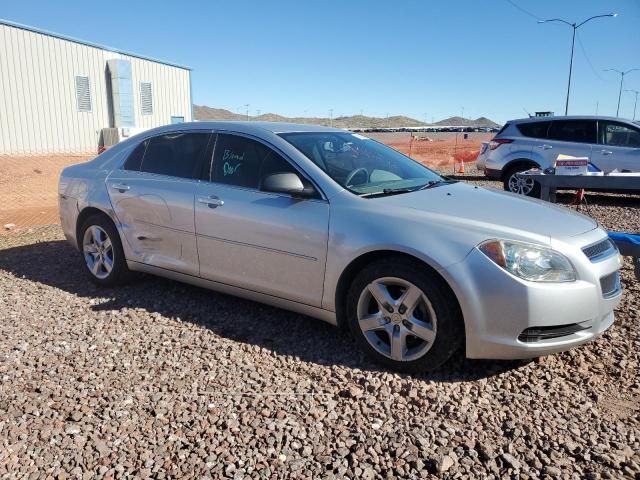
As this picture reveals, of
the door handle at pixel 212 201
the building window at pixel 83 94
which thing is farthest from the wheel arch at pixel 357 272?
the building window at pixel 83 94

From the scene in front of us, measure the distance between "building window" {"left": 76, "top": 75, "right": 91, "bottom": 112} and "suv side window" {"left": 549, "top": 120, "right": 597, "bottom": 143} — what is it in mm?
18390

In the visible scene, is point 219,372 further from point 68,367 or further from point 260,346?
point 68,367

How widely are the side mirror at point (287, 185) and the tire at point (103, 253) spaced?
2.05m

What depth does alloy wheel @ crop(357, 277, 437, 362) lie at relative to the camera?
3344 millimetres

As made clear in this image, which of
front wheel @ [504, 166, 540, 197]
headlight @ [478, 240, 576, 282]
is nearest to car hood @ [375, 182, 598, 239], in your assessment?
headlight @ [478, 240, 576, 282]

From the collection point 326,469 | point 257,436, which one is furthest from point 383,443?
point 257,436

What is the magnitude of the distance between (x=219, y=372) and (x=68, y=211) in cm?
308

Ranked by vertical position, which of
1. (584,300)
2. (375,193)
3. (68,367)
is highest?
(375,193)

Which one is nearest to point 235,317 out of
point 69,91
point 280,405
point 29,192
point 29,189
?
point 280,405

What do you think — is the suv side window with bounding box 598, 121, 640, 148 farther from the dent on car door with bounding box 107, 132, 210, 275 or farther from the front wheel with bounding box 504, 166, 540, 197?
the dent on car door with bounding box 107, 132, 210, 275

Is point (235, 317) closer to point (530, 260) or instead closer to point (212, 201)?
point (212, 201)

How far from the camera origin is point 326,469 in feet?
8.45

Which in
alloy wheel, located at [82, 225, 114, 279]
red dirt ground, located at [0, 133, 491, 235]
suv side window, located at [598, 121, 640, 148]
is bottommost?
red dirt ground, located at [0, 133, 491, 235]

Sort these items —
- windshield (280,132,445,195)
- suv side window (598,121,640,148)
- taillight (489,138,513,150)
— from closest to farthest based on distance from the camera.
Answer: windshield (280,132,445,195), suv side window (598,121,640,148), taillight (489,138,513,150)
